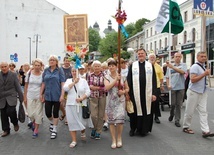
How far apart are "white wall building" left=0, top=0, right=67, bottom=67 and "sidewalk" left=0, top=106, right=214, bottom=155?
41510mm

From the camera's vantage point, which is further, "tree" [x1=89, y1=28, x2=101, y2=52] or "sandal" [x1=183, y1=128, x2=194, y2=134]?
"tree" [x1=89, y1=28, x2=101, y2=52]

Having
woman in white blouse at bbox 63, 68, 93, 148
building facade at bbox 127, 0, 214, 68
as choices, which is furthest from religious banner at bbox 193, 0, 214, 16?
building facade at bbox 127, 0, 214, 68

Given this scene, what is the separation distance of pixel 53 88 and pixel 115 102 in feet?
4.69

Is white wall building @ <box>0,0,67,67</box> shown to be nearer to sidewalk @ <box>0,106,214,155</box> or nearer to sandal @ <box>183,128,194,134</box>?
sidewalk @ <box>0,106,214,155</box>

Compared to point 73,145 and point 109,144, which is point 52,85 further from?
point 109,144

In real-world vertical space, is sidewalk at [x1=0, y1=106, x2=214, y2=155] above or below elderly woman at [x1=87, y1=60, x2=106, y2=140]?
below

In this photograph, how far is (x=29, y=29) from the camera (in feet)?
155

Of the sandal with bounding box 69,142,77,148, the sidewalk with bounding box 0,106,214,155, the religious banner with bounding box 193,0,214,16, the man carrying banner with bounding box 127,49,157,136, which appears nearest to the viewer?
the sidewalk with bounding box 0,106,214,155

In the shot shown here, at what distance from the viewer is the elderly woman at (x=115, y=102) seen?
5.41m

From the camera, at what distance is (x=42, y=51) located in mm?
47750

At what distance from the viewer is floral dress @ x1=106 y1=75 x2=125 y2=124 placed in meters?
5.42

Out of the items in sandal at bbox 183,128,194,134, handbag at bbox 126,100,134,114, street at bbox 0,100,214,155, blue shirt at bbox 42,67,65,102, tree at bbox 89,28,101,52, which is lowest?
street at bbox 0,100,214,155

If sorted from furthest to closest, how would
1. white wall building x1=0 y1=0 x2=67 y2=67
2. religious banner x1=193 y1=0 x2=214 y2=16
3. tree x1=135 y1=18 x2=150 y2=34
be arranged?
tree x1=135 y1=18 x2=150 y2=34
white wall building x1=0 y1=0 x2=67 y2=67
religious banner x1=193 y1=0 x2=214 y2=16

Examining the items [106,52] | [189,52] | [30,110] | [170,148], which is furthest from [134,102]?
[106,52]
